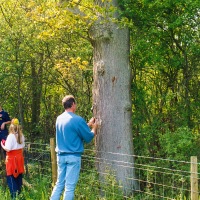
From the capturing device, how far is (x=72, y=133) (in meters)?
7.34

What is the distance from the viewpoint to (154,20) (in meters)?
9.59

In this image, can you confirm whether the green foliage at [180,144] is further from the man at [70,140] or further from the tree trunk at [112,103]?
the man at [70,140]

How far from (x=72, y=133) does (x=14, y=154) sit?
8.87 feet

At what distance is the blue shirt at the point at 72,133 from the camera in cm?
730

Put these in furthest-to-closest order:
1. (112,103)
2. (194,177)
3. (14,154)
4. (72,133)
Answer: (14,154) < (112,103) < (72,133) < (194,177)

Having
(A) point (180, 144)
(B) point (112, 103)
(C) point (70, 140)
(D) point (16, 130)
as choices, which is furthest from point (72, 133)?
(A) point (180, 144)

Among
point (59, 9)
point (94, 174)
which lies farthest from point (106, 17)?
point (94, 174)

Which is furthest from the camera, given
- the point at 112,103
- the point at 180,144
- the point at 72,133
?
the point at 180,144

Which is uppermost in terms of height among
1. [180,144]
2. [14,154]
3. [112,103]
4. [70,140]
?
[112,103]

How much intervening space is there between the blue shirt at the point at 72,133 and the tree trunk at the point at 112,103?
1.24 m

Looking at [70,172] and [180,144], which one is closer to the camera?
[70,172]

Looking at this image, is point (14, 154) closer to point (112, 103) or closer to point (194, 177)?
point (112, 103)

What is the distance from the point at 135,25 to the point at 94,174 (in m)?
3.21

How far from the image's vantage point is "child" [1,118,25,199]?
9.49 meters
